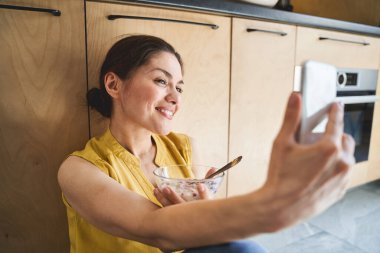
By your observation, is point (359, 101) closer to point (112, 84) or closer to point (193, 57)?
point (193, 57)

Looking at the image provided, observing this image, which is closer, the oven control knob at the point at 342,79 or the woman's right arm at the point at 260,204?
the woman's right arm at the point at 260,204

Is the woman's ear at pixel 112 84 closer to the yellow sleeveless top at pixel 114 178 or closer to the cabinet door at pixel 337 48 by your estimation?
the yellow sleeveless top at pixel 114 178

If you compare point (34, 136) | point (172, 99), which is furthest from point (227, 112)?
point (34, 136)

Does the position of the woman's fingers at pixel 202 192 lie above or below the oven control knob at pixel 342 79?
below

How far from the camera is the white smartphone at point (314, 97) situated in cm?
34

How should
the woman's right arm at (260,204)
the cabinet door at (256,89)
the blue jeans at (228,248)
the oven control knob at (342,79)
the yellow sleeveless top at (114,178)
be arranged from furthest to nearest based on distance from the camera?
the oven control knob at (342,79) < the cabinet door at (256,89) < the yellow sleeveless top at (114,178) < the blue jeans at (228,248) < the woman's right arm at (260,204)

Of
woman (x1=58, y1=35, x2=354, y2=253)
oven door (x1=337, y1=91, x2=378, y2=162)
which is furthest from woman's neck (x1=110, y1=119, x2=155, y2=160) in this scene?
oven door (x1=337, y1=91, x2=378, y2=162)

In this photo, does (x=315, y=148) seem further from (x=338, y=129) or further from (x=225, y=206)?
(x=225, y=206)

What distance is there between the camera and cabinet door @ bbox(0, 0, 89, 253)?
85 centimetres

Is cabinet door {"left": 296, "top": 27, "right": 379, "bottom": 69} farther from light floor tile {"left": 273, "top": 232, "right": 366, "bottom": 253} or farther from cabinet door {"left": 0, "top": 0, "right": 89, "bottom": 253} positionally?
cabinet door {"left": 0, "top": 0, "right": 89, "bottom": 253}

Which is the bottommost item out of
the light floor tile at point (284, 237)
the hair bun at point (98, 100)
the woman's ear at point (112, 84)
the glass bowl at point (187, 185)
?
the light floor tile at point (284, 237)

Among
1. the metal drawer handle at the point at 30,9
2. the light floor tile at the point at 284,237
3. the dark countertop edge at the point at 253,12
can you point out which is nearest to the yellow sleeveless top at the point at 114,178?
the metal drawer handle at the point at 30,9

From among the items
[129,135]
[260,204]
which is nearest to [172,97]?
[129,135]

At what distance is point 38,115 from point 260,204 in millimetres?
786
